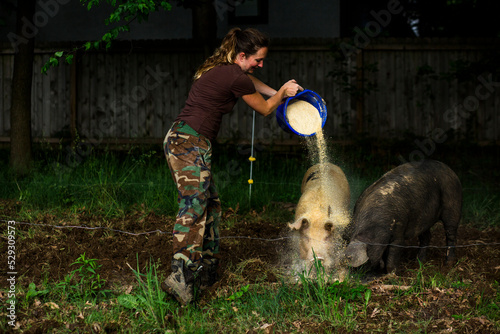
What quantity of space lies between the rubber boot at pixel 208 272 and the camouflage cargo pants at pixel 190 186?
415mm

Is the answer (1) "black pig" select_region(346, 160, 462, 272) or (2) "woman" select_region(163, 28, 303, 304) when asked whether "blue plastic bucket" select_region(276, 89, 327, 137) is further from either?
(1) "black pig" select_region(346, 160, 462, 272)

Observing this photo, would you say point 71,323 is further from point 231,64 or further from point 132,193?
point 132,193

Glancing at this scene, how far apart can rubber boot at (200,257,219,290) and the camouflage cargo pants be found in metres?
0.42

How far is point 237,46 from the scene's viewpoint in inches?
168

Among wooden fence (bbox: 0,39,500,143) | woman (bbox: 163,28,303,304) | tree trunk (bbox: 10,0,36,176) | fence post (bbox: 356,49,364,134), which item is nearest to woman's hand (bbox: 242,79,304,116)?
woman (bbox: 163,28,303,304)

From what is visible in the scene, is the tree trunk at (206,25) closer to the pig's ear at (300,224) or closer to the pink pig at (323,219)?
the pink pig at (323,219)

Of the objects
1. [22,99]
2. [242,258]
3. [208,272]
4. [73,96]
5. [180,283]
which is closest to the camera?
[180,283]

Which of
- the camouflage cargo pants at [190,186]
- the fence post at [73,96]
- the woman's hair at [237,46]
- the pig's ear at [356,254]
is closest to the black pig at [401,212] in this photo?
the pig's ear at [356,254]

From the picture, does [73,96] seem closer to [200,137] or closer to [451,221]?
[200,137]

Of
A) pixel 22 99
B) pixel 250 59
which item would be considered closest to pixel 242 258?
pixel 250 59

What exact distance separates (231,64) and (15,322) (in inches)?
95.1

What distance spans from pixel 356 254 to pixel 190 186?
1408mm

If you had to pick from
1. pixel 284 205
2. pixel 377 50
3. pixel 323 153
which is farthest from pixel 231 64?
pixel 377 50

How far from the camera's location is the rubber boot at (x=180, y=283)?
13.0ft
